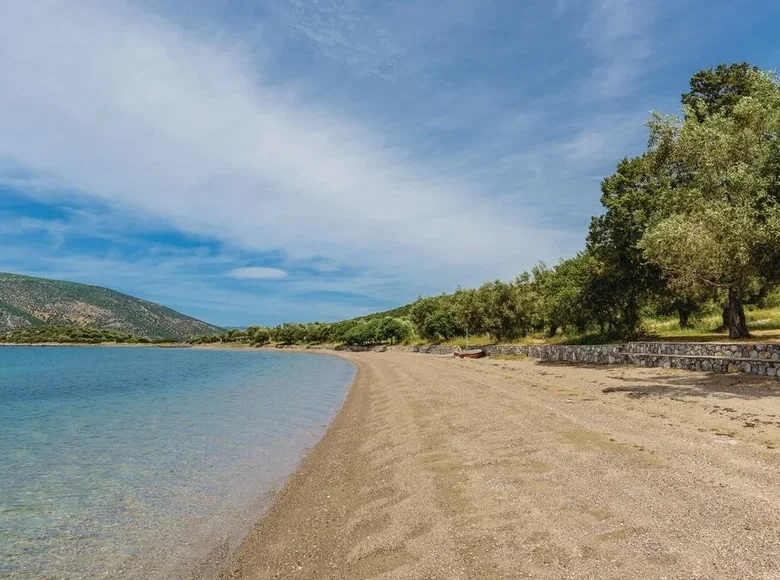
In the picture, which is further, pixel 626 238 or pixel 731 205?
pixel 626 238

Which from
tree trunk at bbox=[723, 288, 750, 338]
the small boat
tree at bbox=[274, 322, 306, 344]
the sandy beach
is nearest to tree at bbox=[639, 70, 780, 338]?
the sandy beach

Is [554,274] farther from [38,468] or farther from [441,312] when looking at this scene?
[38,468]

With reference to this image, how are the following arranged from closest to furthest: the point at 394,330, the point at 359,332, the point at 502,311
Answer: the point at 502,311, the point at 394,330, the point at 359,332

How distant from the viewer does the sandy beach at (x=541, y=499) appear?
21.6ft

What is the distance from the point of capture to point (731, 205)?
2298cm

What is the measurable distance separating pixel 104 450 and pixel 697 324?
5596cm

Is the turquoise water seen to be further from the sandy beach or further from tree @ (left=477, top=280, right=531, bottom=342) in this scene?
tree @ (left=477, top=280, right=531, bottom=342)

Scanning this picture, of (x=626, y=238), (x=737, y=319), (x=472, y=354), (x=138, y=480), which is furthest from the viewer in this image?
(x=472, y=354)

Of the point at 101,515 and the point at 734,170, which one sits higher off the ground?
the point at 734,170

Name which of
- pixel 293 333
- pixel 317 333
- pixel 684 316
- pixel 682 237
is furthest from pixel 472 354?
pixel 293 333

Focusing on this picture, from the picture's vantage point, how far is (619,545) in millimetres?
6770

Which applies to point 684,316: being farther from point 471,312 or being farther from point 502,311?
point 471,312

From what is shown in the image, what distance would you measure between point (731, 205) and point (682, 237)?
249 cm

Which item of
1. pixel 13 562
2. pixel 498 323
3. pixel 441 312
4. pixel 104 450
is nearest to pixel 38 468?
pixel 104 450
